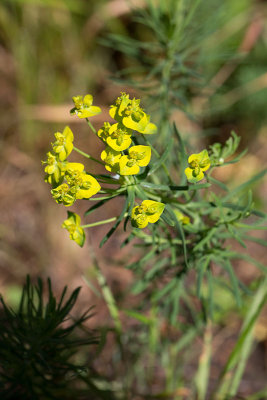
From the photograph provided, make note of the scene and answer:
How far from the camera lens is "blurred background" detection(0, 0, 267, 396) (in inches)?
132

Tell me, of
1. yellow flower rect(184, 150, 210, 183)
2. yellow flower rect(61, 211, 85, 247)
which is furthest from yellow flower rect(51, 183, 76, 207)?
yellow flower rect(184, 150, 210, 183)

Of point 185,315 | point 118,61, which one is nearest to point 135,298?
point 185,315

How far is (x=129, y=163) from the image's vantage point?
4.10 ft

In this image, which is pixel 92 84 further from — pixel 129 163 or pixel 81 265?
pixel 129 163

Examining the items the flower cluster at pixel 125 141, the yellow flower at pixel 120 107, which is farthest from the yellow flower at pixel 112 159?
the yellow flower at pixel 120 107

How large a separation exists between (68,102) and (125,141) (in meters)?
2.78

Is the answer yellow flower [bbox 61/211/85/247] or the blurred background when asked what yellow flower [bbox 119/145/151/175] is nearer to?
yellow flower [bbox 61/211/85/247]

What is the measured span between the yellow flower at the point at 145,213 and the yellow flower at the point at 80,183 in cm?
15

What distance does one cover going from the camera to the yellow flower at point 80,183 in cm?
123

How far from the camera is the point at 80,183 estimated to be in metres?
1.23

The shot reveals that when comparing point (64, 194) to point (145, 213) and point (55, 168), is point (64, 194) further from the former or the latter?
point (145, 213)

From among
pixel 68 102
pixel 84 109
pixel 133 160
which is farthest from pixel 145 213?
pixel 68 102

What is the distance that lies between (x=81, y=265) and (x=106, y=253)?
24 centimetres

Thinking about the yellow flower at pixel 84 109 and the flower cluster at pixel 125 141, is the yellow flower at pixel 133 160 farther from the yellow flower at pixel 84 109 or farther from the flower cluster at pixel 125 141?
the yellow flower at pixel 84 109
